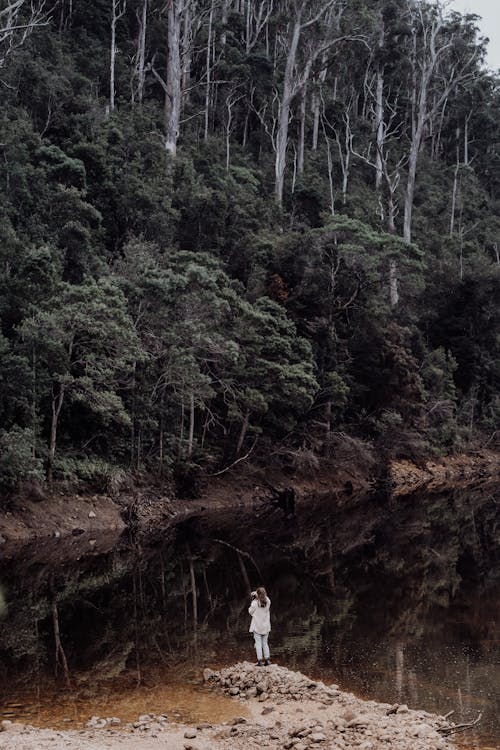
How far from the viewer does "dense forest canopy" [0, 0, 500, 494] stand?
26.0 meters

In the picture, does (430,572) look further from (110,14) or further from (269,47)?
(269,47)

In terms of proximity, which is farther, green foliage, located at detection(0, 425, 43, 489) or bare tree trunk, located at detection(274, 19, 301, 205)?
bare tree trunk, located at detection(274, 19, 301, 205)

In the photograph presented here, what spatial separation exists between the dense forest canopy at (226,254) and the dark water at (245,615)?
477cm

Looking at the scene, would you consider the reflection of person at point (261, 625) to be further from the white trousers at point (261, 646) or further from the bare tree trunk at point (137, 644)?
the bare tree trunk at point (137, 644)

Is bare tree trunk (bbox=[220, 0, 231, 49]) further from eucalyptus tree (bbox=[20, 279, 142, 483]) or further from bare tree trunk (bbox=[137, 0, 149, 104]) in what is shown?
eucalyptus tree (bbox=[20, 279, 142, 483])

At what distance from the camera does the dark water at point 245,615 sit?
11625 millimetres

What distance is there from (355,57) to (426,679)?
60.5 m

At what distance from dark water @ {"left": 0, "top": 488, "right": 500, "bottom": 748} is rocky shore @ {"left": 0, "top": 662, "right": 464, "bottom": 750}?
1.96 ft

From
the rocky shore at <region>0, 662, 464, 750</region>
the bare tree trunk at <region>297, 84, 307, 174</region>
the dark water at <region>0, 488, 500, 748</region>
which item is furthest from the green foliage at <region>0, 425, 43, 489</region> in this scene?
the bare tree trunk at <region>297, 84, 307, 174</region>

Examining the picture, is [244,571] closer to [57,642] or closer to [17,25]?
[57,642]

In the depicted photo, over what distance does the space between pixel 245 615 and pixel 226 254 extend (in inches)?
1001

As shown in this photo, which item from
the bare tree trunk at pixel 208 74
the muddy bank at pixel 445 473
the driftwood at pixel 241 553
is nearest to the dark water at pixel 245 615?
the driftwood at pixel 241 553

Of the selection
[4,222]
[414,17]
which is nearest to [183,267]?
[4,222]

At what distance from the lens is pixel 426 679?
1232 cm
